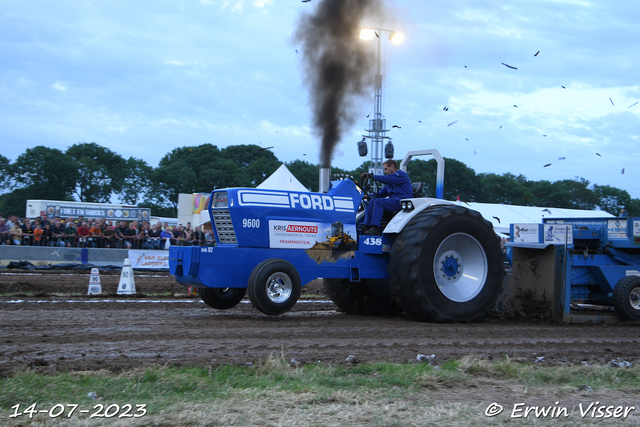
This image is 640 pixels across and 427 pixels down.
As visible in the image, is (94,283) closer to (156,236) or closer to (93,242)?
(93,242)

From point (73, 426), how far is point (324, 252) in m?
5.09

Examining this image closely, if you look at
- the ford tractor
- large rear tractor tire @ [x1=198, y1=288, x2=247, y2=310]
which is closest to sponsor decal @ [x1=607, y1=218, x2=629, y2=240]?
the ford tractor

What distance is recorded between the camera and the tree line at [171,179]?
53844mm

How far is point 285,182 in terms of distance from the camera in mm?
20062

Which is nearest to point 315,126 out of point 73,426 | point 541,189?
point 73,426

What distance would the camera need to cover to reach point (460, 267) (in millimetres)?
8555

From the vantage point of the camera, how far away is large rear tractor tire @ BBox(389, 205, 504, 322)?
25.8ft

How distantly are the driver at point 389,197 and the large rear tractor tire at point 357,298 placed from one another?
1072mm

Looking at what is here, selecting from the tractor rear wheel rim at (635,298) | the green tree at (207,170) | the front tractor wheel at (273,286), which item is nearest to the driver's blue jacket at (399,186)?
the front tractor wheel at (273,286)

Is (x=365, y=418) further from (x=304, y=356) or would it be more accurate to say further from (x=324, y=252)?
(x=324, y=252)

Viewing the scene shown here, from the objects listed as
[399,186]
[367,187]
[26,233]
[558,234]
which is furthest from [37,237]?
[558,234]

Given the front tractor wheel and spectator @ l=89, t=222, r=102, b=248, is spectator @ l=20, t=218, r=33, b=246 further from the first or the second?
the front tractor wheel

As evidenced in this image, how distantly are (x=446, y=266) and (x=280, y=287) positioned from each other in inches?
94.3

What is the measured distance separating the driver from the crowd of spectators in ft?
35.4
